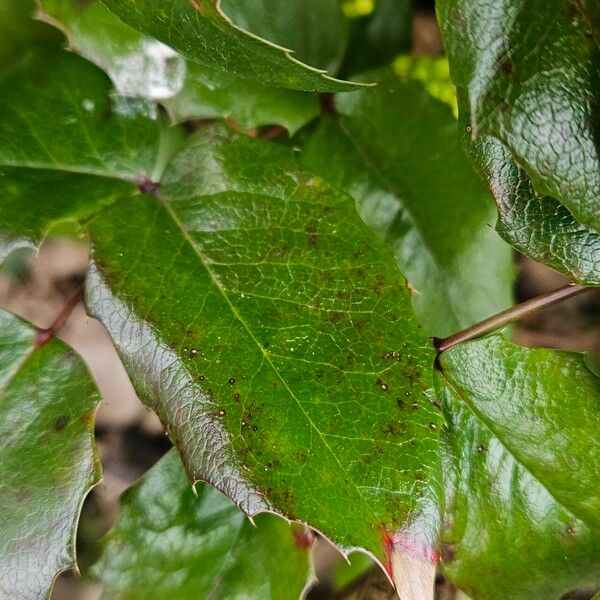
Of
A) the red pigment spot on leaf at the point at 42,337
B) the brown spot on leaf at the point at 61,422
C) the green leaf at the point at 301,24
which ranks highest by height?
the green leaf at the point at 301,24

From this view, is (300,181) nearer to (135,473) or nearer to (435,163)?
(435,163)

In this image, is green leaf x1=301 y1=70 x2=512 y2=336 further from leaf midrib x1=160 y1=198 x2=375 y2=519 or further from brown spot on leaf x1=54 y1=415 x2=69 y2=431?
brown spot on leaf x1=54 y1=415 x2=69 y2=431

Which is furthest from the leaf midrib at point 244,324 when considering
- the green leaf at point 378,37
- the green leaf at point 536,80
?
the green leaf at point 378,37

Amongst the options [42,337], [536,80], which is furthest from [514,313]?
[42,337]

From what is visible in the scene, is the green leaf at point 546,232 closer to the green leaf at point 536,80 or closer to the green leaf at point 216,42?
the green leaf at point 536,80

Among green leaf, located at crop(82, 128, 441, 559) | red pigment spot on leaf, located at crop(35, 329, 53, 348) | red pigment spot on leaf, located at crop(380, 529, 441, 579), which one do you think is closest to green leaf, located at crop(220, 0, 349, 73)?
green leaf, located at crop(82, 128, 441, 559)

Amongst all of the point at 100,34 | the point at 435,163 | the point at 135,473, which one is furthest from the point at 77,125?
the point at 135,473
